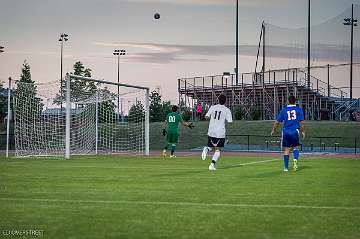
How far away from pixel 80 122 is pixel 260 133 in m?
19.2

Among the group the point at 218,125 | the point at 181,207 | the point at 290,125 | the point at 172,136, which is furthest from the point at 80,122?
the point at 181,207

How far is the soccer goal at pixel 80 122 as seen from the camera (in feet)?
114

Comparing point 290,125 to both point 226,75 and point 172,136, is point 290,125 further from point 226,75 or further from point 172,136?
point 226,75

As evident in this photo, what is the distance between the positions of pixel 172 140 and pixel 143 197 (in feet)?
61.5

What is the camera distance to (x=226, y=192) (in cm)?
1241

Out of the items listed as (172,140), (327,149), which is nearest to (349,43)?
(327,149)

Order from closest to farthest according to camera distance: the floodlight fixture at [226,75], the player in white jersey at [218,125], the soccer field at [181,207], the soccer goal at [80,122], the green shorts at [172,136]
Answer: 1. the soccer field at [181,207]
2. the player in white jersey at [218,125]
3. the green shorts at [172,136]
4. the soccer goal at [80,122]
5. the floodlight fixture at [226,75]

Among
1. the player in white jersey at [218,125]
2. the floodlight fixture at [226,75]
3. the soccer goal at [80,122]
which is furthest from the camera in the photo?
the floodlight fixture at [226,75]

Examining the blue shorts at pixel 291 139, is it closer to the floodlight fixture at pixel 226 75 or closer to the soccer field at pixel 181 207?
the soccer field at pixel 181 207

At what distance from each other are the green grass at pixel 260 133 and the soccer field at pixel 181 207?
34660 millimetres

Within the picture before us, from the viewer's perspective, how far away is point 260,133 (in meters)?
53.2

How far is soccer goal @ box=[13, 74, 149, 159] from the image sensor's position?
114 feet

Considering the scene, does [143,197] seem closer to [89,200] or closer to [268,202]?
[89,200]

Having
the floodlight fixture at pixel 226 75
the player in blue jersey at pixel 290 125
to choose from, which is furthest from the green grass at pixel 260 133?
the player in blue jersey at pixel 290 125
